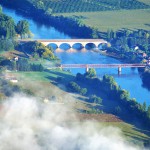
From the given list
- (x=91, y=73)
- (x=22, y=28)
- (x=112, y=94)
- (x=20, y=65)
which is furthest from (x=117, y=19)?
(x=112, y=94)

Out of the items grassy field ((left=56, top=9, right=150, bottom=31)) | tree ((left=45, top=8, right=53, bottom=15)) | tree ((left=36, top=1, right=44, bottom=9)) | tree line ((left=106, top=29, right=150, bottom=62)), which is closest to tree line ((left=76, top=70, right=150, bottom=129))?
tree line ((left=106, top=29, right=150, bottom=62))

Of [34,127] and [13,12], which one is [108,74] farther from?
[13,12]

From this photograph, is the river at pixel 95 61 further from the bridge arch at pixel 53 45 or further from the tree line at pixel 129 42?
the tree line at pixel 129 42

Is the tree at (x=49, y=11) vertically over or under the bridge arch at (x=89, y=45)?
over

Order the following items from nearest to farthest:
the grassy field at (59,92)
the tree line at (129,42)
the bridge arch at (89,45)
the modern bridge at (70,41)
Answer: the grassy field at (59,92)
the tree line at (129,42)
the modern bridge at (70,41)
the bridge arch at (89,45)

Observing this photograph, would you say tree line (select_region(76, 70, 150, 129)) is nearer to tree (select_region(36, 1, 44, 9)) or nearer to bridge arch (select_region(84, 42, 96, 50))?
bridge arch (select_region(84, 42, 96, 50))

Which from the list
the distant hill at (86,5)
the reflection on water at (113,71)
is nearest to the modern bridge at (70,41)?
the reflection on water at (113,71)
